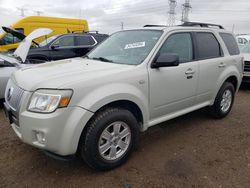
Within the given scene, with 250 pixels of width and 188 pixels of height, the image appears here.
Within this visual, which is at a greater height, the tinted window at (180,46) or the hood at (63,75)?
the tinted window at (180,46)

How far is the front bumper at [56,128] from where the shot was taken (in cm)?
243

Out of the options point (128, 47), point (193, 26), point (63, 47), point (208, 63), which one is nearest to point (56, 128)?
point (128, 47)

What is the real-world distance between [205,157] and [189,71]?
4.25 ft

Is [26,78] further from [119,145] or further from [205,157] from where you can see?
[205,157]

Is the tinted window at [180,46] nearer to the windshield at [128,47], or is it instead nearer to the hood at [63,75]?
the windshield at [128,47]

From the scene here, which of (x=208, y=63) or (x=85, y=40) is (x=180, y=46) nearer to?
(x=208, y=63)

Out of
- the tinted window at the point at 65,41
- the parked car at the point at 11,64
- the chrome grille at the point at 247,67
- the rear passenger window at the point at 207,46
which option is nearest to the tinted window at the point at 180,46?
the rear passenger window at the point at 207,46

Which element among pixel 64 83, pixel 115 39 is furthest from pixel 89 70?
pixel 115 39

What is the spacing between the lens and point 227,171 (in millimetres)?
2984

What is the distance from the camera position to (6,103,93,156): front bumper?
95.5 inches

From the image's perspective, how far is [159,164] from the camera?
10.2 feet

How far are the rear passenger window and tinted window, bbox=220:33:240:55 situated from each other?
317mm

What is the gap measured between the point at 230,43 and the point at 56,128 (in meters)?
3.95

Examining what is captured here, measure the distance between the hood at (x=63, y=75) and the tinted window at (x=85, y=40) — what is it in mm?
6745
